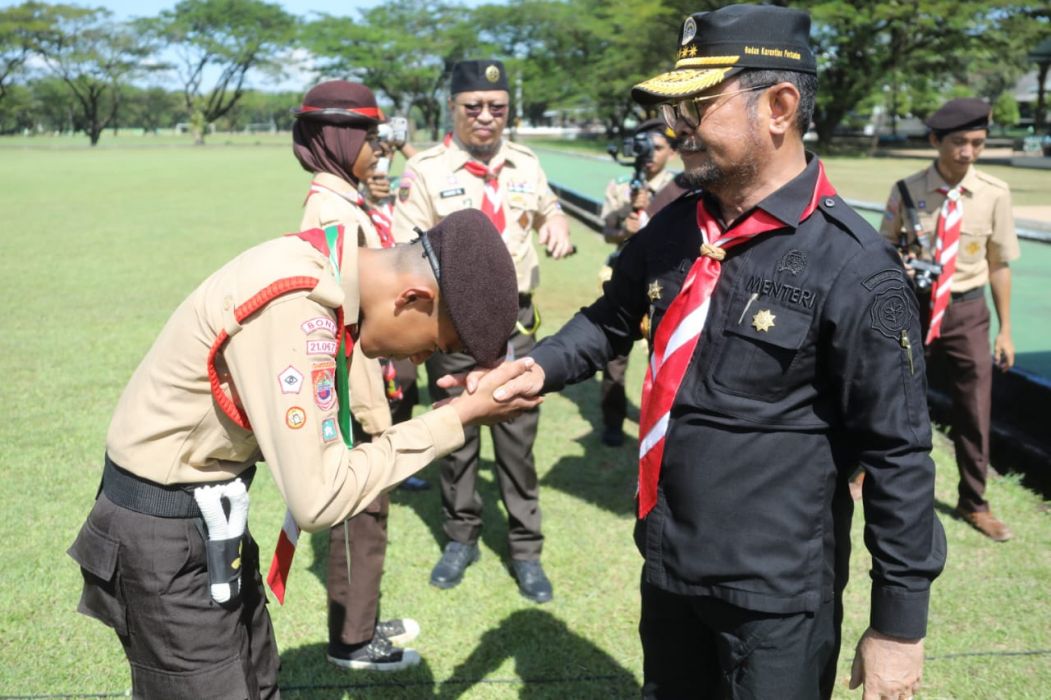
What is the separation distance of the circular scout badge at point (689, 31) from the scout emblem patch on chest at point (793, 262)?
23.9 inches

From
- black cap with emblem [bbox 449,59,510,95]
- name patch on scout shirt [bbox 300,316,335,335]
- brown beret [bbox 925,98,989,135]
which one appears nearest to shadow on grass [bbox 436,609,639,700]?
name patch on scout shirt [bbox 300,316,335,335]

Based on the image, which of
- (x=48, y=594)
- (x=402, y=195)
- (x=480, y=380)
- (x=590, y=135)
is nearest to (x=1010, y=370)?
(x=402, y=195)

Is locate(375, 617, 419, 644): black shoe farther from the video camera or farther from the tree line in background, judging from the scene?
the tree line in background

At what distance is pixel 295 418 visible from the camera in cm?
187

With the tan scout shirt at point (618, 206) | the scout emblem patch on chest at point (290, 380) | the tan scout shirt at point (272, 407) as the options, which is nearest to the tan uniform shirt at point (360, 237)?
the tan scout shirt at point (272, 407)

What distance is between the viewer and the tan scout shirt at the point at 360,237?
3238 millimetres

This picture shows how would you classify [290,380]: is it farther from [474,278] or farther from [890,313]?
[890,313]

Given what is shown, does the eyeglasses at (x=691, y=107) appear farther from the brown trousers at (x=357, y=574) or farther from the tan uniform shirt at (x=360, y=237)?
the brown trousers at (x=357, y=574)

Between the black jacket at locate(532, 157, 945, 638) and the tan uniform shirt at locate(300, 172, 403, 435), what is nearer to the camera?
the black jacket at locate(532, 157, 945, 638)

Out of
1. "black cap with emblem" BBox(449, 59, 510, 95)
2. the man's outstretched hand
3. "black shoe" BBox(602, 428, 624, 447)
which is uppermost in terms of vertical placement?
"black cap with emblem" BBox(449, 59, 510, 95)

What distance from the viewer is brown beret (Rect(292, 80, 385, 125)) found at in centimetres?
406

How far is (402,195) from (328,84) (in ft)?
2.76

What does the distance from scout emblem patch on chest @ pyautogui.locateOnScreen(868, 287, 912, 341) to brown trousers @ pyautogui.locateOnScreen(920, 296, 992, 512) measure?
335 cm

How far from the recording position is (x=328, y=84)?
13.8 feet
